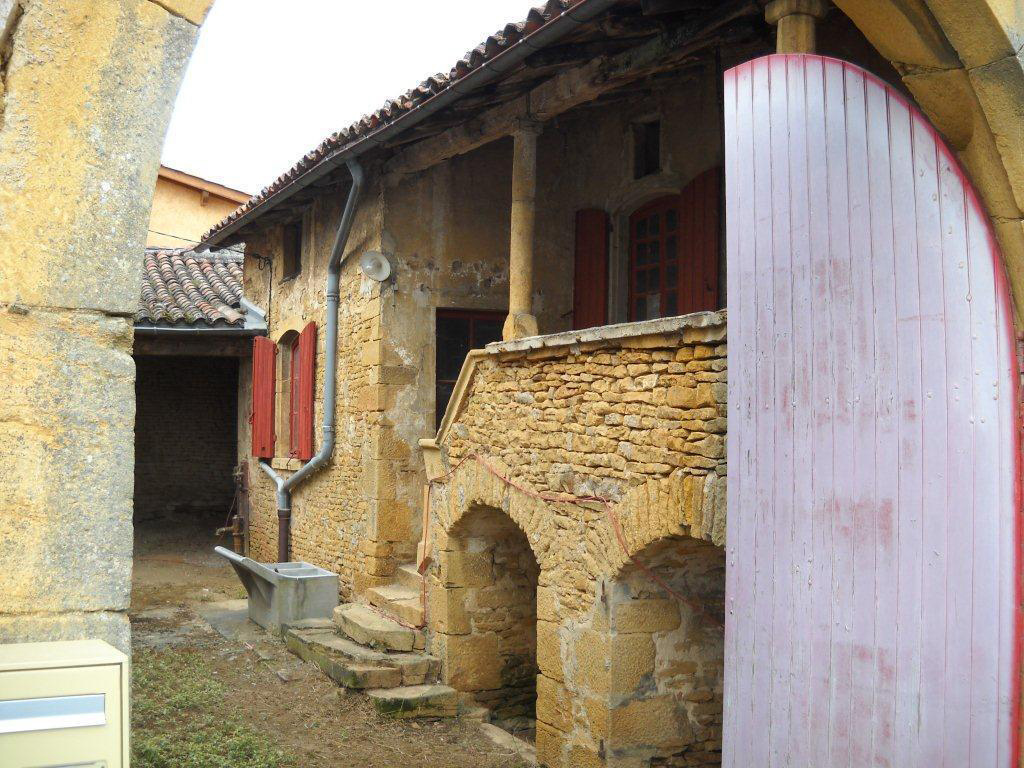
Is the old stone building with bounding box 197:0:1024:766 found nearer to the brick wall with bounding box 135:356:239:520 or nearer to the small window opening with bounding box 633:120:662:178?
the small window opening with bounding box 633:120:662:178

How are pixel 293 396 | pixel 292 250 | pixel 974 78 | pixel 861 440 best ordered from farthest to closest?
pixel 292 250
pixel 293 396
pixel 861 440
pixel 974 78

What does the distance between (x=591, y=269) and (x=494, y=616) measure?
3.17m

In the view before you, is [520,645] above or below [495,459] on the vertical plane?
below

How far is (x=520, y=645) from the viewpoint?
7816mm

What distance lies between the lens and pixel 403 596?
8.68m

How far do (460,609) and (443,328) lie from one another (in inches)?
122

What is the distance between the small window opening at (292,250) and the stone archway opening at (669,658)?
24.8 ft

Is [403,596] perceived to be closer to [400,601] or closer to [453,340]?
[400,601]

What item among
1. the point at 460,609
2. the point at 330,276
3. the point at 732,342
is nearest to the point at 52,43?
the point at 732,342

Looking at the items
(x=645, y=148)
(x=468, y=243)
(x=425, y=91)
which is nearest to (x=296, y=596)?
(x=468, y=243)

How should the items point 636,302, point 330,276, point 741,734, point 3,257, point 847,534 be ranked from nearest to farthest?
point 3,257 → point 847,534 → point 741,734 → point 636,302 → point 330,276

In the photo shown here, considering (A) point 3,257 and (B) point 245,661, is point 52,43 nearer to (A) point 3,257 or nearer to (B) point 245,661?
(A) point 3,257

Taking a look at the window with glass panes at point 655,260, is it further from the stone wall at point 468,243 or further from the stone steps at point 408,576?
the stone steps at point 408,576

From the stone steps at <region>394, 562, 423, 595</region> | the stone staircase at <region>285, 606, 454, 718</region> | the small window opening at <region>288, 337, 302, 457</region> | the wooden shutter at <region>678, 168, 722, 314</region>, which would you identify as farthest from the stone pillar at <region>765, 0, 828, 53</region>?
the small window opening at <region>288, 337, 302, 457</region>
